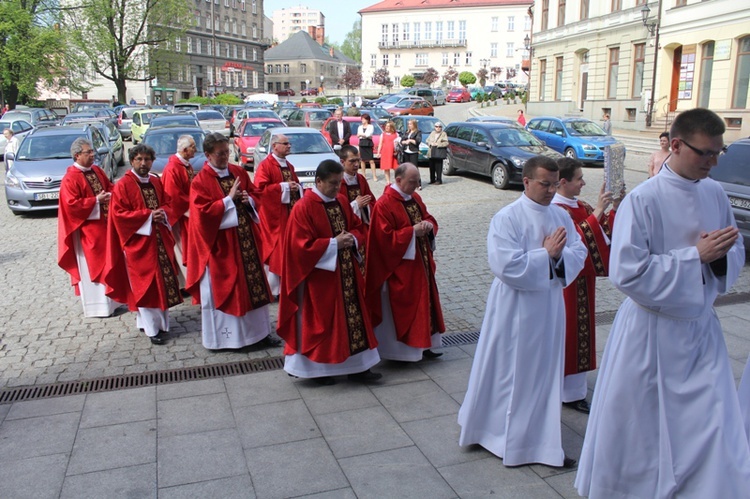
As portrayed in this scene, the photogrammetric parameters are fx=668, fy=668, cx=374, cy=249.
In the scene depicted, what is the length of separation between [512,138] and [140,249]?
13.4m

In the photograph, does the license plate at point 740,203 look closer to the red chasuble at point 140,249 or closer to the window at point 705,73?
the red chasuble at point 140,249

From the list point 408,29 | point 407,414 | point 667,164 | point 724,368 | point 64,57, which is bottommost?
point 407,414

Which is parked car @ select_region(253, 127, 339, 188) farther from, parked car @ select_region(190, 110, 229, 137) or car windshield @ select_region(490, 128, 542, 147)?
parked car @ select_region(190, 110, 229, 137)

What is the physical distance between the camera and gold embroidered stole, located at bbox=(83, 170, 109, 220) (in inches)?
285

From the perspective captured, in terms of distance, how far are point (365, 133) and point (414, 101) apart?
24854mm

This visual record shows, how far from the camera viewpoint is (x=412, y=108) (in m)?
39.8

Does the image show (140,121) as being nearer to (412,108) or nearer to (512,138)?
(412,108)

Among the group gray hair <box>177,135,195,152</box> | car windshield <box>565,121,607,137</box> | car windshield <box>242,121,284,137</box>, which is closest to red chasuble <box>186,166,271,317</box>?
gray hair <box>177,135,195,152</box>

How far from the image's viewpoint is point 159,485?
4.09 metres

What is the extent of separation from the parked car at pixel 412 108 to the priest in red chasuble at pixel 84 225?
32211mm

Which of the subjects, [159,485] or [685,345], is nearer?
[685,345]

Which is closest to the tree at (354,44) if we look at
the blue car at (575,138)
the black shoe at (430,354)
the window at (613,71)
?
the window at (613,71)

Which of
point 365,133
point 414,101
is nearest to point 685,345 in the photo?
point 365,133

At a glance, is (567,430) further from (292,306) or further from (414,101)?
(414,101)
